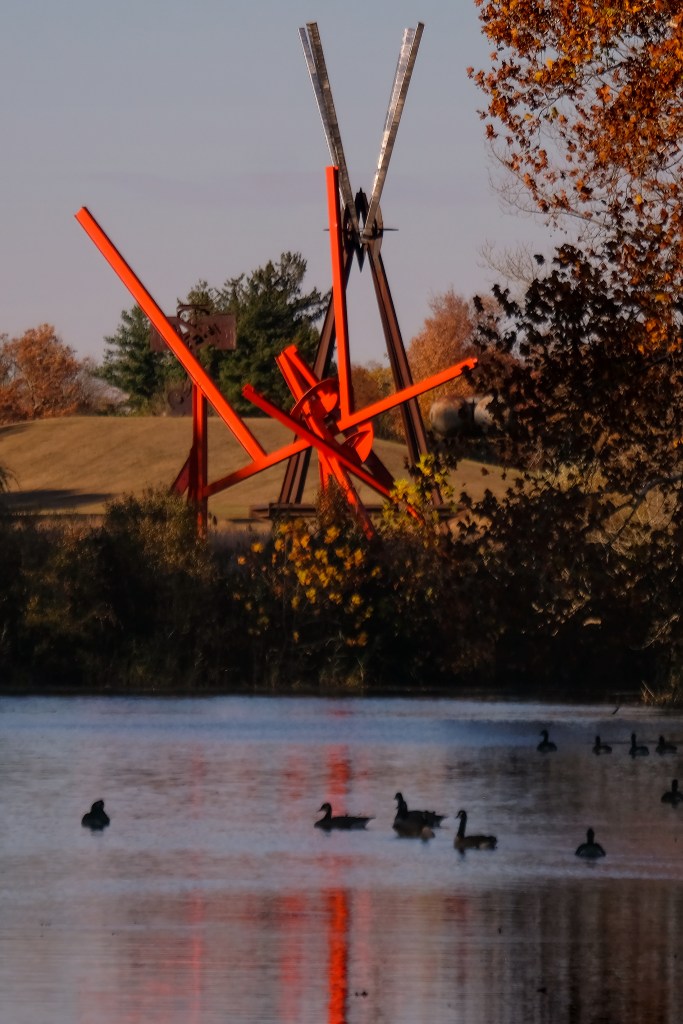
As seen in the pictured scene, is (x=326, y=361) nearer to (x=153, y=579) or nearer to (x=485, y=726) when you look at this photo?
(x=153, y=579)

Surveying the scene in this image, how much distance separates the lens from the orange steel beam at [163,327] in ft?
222

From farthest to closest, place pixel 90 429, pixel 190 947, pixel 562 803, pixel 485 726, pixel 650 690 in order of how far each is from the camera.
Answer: pixel 90 429
pixel 650 690
pixel 485 726
pixel 562 803
pixel 190 947

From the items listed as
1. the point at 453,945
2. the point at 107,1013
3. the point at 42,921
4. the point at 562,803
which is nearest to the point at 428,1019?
the point at 107,1013

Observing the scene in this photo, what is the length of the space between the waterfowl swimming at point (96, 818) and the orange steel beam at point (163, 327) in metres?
42.0

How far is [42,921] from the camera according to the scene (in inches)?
694

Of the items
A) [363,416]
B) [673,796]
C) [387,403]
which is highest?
[387,403]

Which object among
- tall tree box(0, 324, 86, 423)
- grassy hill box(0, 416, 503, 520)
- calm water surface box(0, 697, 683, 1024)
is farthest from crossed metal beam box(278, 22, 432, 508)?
tall tree box(0, 324, 86, 423)

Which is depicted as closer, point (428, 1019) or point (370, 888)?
point (428, 1019)

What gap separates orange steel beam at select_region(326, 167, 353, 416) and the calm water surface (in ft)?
87.4

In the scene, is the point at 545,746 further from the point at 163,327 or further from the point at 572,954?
the point at 163,327

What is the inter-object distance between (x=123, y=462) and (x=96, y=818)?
7811cm

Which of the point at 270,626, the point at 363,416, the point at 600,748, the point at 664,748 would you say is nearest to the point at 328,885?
the point at 664,748

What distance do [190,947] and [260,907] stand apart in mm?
2457

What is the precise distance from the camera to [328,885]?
20.3 metres
